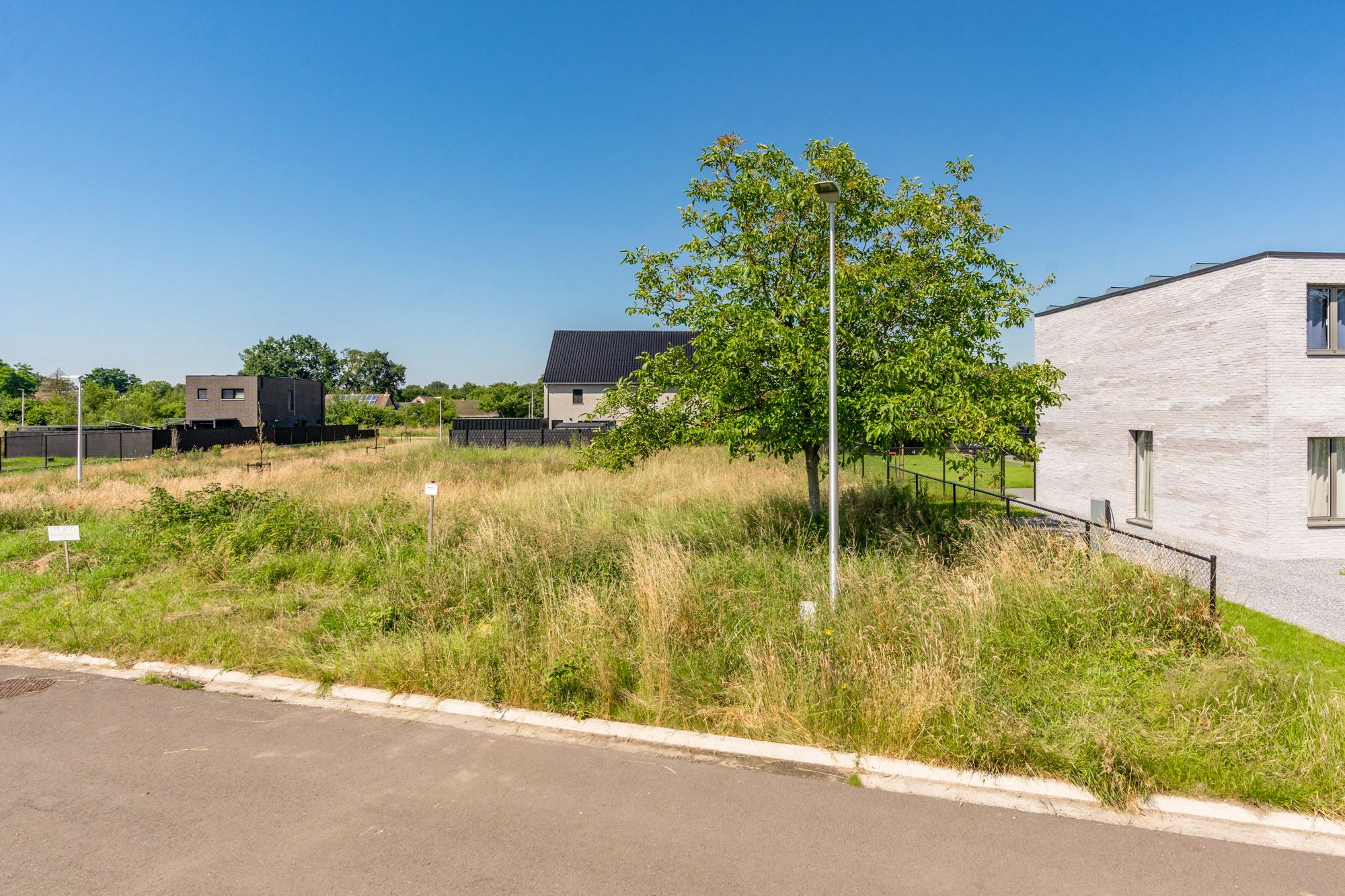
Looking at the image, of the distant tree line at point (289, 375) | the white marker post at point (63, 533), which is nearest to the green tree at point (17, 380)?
the distant tree line at point (289, 375)

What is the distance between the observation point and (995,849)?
133 inches

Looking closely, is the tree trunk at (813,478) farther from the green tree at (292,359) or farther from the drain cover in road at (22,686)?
the green tree at (292,359)

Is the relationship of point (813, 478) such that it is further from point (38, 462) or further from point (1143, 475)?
point (38, 462)

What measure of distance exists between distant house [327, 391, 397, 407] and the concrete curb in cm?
8027

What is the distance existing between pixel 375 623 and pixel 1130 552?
757 cm

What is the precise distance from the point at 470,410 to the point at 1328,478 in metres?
73.7

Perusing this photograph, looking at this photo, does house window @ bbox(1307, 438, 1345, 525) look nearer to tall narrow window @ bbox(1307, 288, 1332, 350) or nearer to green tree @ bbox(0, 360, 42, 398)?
tall narrow window @ bbox(1307, 288, 1332, 350)

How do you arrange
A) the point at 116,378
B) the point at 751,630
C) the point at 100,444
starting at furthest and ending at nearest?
the point at 116,378
the point at 100,444
the point at 751,630

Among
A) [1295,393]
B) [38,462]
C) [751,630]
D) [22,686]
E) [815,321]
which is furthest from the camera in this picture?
[38,462]

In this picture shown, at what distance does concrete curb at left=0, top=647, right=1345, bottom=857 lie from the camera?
3.57m

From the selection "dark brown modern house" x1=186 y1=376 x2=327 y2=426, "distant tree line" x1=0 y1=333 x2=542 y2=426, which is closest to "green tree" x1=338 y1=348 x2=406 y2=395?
"distant tree line" x1=0 y1=333 x2=542 y2=426

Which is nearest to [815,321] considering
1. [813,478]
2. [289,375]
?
[813,478]

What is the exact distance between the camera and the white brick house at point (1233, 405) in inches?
454

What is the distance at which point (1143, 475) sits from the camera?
14.7 m
